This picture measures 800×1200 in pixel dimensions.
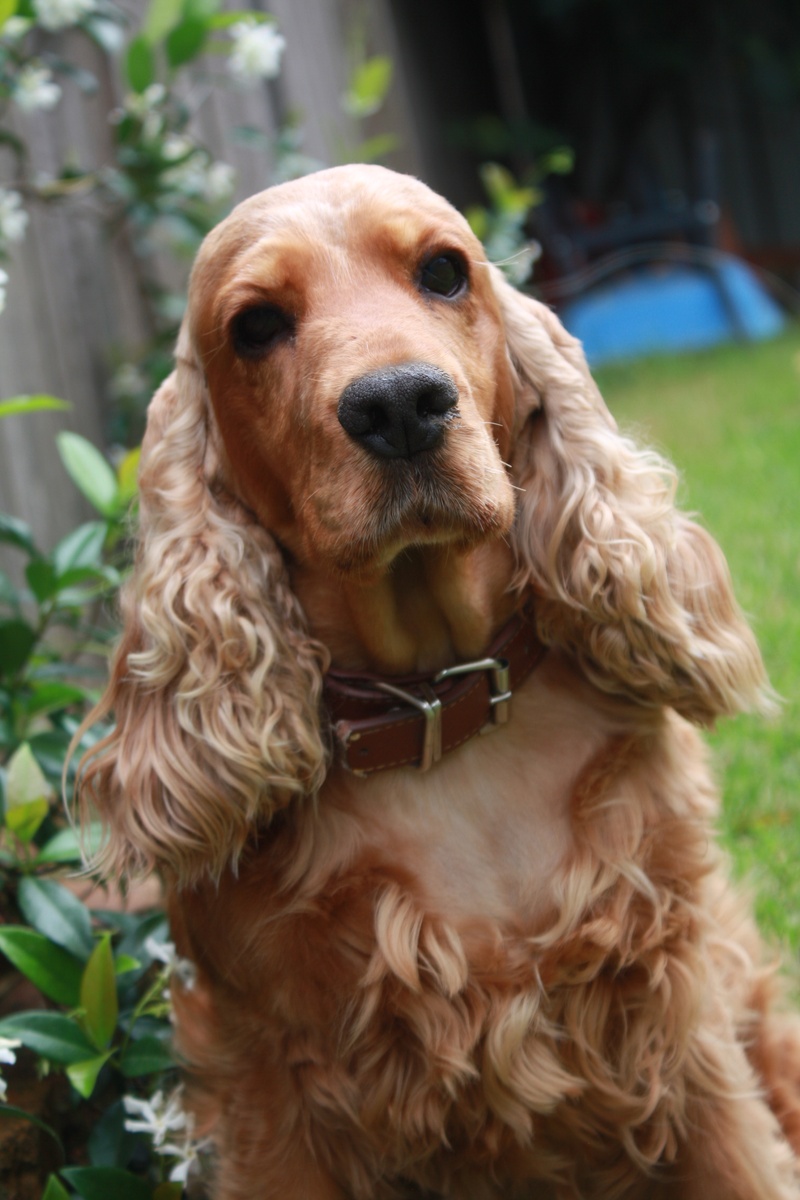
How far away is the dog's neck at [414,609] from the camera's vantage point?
1848 millimetres

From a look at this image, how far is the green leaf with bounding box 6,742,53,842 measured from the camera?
6.73ft

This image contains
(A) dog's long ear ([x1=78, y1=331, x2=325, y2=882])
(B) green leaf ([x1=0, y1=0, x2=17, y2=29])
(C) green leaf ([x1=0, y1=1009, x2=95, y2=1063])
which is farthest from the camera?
(B) green leaf ([x1=0, y1=0, x2=17, y2=29])

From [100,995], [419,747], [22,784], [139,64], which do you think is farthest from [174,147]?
[100,995]

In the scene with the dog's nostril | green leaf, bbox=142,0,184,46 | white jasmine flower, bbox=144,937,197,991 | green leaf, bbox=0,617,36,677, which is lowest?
white jasmine flower, bbox=144,937,197,991

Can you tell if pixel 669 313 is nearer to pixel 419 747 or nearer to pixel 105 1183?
pixel 419 747

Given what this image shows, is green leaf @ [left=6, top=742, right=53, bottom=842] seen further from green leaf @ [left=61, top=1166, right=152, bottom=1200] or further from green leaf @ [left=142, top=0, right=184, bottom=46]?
green leaf @ [left=142, top=0, right=184, bottom=46]

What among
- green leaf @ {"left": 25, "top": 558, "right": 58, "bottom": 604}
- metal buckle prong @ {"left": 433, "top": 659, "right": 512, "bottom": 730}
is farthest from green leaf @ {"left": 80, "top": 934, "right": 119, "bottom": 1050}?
green leaf @ {"left": 25, "top": 558, "right": 58, "bottom": 604}

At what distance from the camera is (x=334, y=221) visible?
1777mm

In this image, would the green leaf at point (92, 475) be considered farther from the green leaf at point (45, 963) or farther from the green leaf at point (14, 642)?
the green leaf at point (45, 963)

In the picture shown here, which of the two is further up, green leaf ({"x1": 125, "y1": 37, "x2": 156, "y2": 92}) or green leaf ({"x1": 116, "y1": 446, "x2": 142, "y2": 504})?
green leaf ({"x1": 125, "y1": 37, "x2": 156, "y2": 92})

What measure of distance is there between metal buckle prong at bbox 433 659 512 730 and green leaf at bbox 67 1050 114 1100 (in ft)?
2.56

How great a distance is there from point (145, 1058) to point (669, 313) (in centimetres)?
640

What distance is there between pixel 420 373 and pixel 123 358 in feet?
8.12

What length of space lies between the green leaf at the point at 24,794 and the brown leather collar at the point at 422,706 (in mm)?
543
